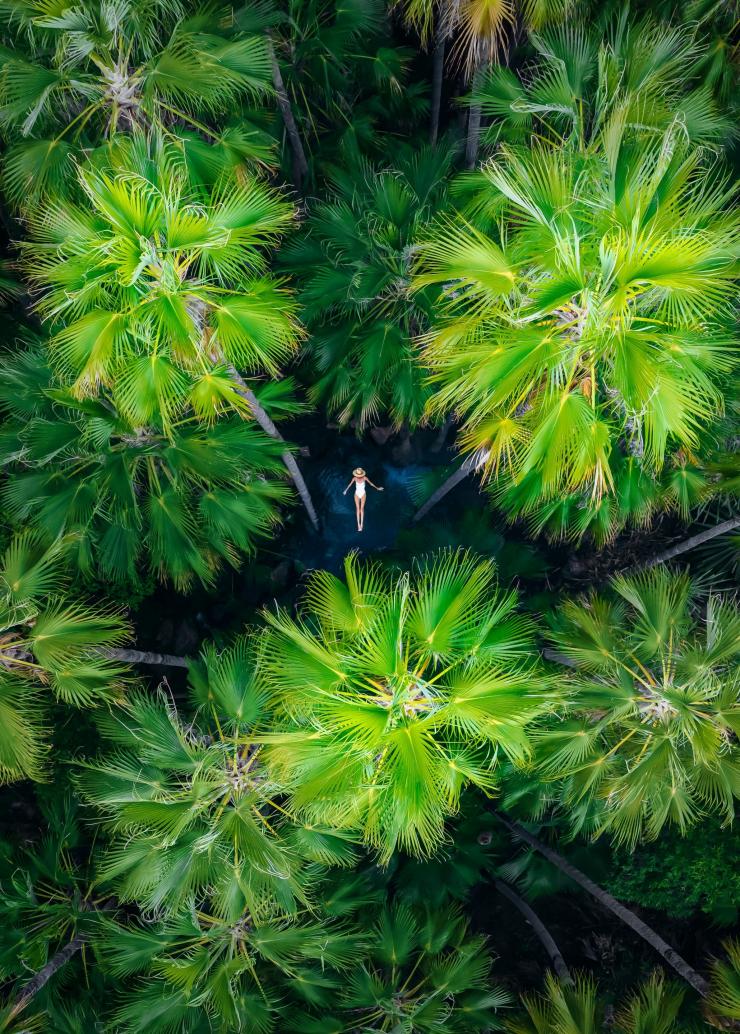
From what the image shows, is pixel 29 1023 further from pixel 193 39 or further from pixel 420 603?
pixel 193 39

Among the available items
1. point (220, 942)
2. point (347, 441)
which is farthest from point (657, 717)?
point (347, 441)

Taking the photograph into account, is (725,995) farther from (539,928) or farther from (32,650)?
(32,650)

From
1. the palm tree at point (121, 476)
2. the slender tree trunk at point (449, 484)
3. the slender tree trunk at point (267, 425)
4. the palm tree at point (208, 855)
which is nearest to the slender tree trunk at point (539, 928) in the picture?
the palm tree at point (208, 855)

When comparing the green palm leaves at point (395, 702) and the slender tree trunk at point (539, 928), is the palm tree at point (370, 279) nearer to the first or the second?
the green palm leaves at point (395, 702)

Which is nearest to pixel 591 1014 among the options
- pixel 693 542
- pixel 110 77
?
pixel 693 542

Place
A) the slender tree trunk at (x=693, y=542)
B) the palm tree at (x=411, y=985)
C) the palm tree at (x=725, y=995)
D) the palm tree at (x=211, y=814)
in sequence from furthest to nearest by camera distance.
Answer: the slender tree trunk at (x=693, y=542) → the palm tree at (x=411, y=985) → the palm tree at (x=725, y=995) → the palm tree at (x=211, y=814)

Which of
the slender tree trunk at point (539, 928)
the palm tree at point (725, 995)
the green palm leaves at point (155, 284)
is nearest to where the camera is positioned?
the green palm leaves at point (155, 284)
